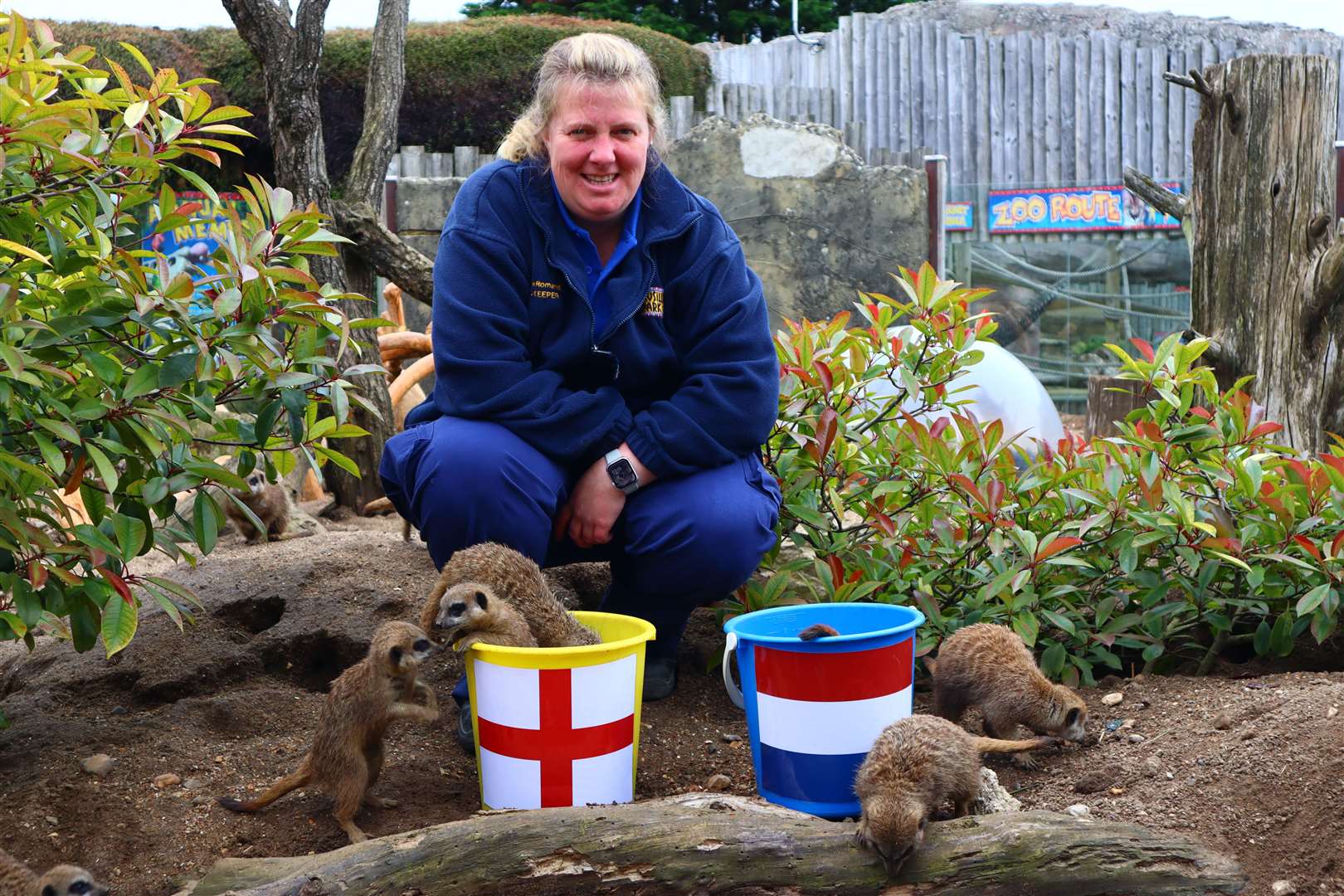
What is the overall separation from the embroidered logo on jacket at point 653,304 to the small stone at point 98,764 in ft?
5.82

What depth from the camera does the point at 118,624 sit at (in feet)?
8.84

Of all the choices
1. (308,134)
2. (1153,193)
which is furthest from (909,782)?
(308,134)

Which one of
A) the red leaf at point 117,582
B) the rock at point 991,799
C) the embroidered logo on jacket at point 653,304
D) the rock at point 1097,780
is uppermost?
the embroidered logo on jacket at point 653,304

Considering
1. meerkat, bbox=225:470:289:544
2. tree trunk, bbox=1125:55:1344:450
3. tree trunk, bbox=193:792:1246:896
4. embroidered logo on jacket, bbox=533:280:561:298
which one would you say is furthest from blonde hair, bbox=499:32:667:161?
meerkat, bbox=225:470:289:544

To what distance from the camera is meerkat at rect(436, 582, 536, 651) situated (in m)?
2.76

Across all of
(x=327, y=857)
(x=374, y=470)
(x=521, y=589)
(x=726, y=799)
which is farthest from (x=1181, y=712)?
(x=374, y=470)

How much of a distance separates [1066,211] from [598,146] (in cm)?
944

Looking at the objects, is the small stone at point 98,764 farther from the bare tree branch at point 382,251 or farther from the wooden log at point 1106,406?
the wooden log at point 1106,406

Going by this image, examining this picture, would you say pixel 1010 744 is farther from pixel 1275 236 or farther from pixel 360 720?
pixel 1275 236

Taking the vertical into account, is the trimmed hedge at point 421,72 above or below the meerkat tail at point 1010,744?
above

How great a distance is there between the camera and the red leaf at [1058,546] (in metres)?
3.35

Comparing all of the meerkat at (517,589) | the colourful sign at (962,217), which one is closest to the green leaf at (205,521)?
the meerkat at (517,589)

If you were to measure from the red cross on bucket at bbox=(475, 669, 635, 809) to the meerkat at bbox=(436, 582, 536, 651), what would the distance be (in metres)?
0.19

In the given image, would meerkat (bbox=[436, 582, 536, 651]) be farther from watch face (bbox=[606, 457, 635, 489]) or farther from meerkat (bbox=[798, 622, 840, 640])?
meerkat (bbox=[798, 622, 840, 640])
